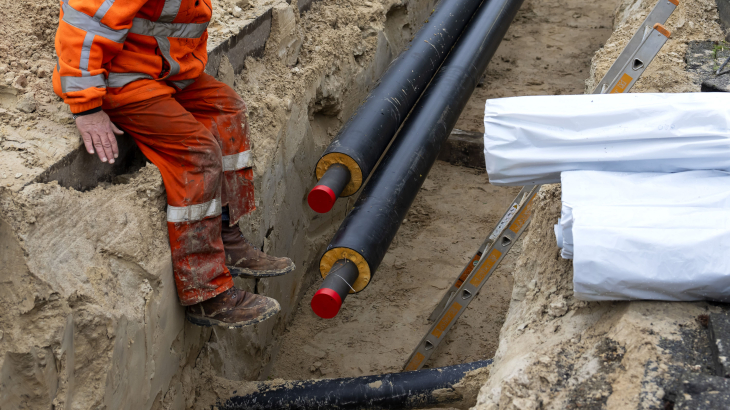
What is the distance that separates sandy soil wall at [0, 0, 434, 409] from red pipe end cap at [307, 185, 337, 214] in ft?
1.64

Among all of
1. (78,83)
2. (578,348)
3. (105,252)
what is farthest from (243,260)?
(578,348)

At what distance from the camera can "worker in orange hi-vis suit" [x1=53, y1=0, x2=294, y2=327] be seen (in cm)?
204

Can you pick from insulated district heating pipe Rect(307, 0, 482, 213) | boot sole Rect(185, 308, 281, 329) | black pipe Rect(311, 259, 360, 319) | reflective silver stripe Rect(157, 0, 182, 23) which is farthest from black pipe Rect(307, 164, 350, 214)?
reflective silver stripe Rect(157, 0, 182, 23)

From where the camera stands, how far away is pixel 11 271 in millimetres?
1867

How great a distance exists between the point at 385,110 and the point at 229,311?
1.40 m

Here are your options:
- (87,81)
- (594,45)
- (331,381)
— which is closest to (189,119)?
(87,81)

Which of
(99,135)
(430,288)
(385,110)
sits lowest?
(430,288)

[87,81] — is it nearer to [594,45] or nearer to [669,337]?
[669,337]

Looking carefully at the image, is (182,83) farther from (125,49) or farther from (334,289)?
(334,289)

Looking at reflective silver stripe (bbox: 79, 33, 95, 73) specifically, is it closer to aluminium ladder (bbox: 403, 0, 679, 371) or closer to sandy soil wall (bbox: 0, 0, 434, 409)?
sandy soil wall (bbox: 0, 0, 434, 409)

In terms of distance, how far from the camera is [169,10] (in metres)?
2.23

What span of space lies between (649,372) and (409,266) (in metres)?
2.96

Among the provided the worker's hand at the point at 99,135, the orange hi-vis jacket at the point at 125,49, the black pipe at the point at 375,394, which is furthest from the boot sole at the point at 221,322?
the orange hi-vis jacket at the point at 125,49

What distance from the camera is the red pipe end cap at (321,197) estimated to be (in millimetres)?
2779
